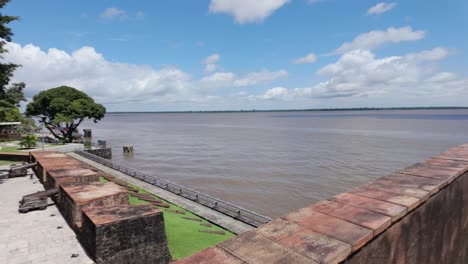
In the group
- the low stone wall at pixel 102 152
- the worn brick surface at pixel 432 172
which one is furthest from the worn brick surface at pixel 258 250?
the low stone wall at pixel 102 152

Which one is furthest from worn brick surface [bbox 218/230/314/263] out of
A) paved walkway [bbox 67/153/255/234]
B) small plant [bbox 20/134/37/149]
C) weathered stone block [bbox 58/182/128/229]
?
small plant [bbox 20/134/37/149]

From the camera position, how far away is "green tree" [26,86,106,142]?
38.4 metres

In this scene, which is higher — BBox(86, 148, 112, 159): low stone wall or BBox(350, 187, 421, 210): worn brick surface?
BBox(350, 187, 421, 210): worn brick surface

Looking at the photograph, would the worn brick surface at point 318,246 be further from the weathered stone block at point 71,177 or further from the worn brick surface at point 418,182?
the weathered stone block at point 71,177

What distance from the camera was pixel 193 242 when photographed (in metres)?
9.48

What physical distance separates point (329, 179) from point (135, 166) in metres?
22.8

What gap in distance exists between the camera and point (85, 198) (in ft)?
27.9

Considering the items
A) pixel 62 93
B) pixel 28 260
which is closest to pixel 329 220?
pixel 28 260

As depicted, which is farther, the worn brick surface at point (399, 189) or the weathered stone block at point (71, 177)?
the weathered stone block at point (71, 177)

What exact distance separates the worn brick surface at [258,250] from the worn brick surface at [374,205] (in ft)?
3.70

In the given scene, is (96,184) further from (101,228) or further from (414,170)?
(414,170)

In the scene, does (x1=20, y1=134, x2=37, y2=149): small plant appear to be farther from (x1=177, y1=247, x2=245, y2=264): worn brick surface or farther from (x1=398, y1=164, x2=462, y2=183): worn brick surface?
(x1=398, y1=164, x2=462, y2=183): worn brick surface

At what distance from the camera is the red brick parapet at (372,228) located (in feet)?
7.04

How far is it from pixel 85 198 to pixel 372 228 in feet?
28.4
